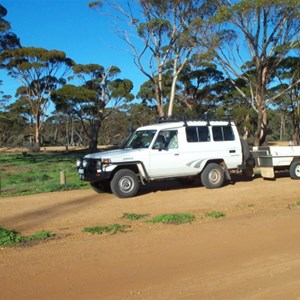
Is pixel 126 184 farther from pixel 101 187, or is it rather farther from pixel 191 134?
pixel 191 134

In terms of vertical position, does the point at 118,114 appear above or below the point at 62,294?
above

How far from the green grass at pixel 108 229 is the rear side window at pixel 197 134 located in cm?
550

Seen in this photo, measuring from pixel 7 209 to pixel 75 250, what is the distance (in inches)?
166

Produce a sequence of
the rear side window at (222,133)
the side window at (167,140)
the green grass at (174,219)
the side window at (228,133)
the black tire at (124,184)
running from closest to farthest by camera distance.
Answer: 1. the green grass at (174,219)
2. the black tire at (124,184)
3. the side window at (167,140)
4. the rear side window at (222,133)
5. the side window at (228,133)

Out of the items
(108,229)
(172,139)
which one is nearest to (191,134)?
(172,139)

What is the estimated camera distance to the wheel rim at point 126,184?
38.7 ft

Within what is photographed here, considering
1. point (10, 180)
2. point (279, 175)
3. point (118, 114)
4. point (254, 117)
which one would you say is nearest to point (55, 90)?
point (254, 117)

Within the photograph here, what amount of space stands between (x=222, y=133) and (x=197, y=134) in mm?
964

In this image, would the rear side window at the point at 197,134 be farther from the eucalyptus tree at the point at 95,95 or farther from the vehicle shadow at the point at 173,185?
the eucalyptus tree at the point at 95,95

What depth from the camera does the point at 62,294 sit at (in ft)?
16.1

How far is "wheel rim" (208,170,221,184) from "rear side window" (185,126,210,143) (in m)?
0.98

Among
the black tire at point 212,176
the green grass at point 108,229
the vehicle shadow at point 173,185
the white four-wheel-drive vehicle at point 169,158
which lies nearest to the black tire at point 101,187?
the white four-wheel-drive vehicle at point 169,158

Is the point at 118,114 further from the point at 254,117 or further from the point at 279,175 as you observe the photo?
the point at 279,175

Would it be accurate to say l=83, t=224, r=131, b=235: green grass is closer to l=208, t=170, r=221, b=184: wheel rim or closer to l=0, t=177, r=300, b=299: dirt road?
l=0, t=177, r=300, b=299: dirt road
